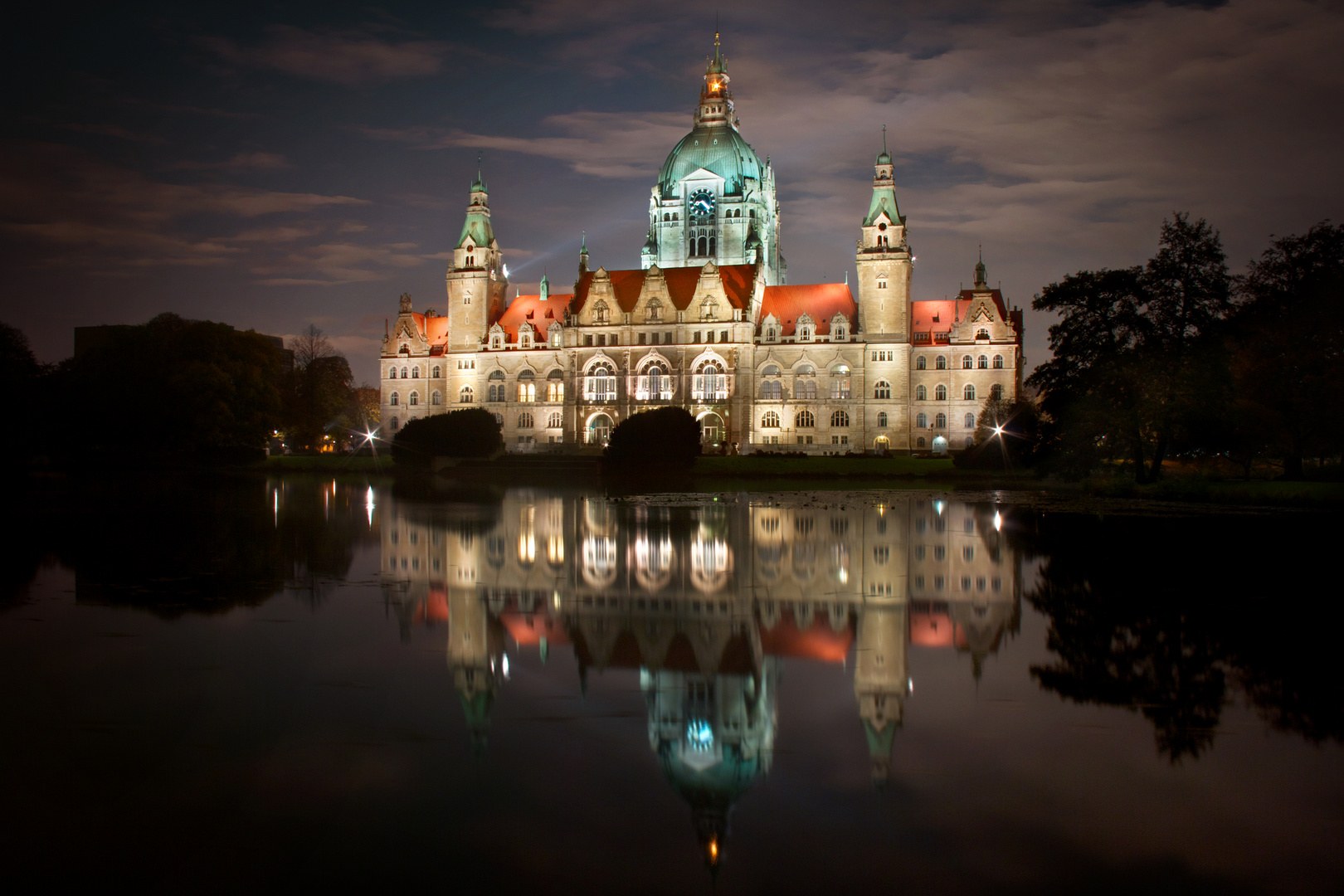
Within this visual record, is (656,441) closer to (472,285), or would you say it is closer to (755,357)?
(755,357)

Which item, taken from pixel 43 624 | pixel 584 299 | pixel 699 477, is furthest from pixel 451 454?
pixel 43 624

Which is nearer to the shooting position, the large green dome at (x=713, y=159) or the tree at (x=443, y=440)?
the tree at (x=443, y=440)

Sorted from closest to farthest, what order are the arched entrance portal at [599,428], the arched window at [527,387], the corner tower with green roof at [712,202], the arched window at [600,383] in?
the arched window at [600,383] < the arched entrance portal at [599,428] < the arched window at [527,387] < the corner tower with green roof at [712,202]

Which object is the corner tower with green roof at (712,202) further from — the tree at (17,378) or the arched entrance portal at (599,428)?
the tree at (17,378)

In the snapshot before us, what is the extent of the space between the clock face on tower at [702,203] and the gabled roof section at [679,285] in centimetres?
1585

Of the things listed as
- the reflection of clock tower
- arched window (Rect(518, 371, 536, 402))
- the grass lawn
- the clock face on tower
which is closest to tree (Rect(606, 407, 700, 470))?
the grass lawn

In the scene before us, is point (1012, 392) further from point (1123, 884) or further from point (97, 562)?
point (1123, 884)

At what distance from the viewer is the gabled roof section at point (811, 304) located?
9269cm

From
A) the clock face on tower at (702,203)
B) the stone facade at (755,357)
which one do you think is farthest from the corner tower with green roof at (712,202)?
the stone facade at (755,357)

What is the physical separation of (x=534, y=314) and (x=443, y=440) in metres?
36.7

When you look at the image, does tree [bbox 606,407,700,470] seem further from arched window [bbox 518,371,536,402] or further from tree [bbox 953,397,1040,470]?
arched window [bbox 518,371,536,402]

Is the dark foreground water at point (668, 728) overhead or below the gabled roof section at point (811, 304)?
below

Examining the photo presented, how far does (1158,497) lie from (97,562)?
3341 centimetres

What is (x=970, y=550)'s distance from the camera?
18.6m
